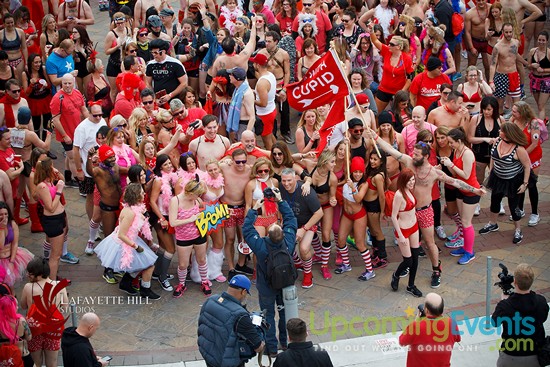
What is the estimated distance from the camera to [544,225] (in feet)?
43.5

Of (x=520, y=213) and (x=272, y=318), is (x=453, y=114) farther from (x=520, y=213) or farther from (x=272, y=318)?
(x=272, y=318)

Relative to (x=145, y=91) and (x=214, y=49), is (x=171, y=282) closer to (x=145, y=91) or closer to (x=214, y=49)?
(x=145, y=91)

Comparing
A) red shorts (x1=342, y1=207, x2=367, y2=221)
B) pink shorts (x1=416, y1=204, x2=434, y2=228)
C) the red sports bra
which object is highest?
the red sports bra

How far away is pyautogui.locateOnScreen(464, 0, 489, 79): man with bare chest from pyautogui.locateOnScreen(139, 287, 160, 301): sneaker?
841 cm

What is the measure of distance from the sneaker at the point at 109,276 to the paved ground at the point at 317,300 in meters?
0.07

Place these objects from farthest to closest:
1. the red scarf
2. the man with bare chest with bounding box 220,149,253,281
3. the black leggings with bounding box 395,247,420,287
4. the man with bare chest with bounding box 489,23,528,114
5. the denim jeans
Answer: the man with bare chest with bounding box 489,23,528,114 → the red scarf → the man with bare chest with bounding box 220,149,253,281 → the black leggings with bounding box 395,247,420,287 → the denim jeans

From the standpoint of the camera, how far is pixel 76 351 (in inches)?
351

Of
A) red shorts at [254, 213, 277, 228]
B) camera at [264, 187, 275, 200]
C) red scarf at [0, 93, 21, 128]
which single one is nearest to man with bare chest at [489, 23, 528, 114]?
red shorts at [254, 213, 277, 228]

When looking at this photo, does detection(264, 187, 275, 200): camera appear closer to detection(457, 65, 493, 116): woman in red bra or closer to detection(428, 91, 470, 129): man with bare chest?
detection(428, 91, 470, 129): man with bare chest

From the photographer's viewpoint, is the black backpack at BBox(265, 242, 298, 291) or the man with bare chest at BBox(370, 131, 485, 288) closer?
the black backpack at BBox(265, 242, 298, 291)

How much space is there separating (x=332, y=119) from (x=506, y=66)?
470cm

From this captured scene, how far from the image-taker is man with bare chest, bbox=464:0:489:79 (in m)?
17.2

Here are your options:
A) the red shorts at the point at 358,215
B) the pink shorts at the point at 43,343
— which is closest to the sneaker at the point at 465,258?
the red shorts at the point at 358,215

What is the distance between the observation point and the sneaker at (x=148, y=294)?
1184 centimetres
